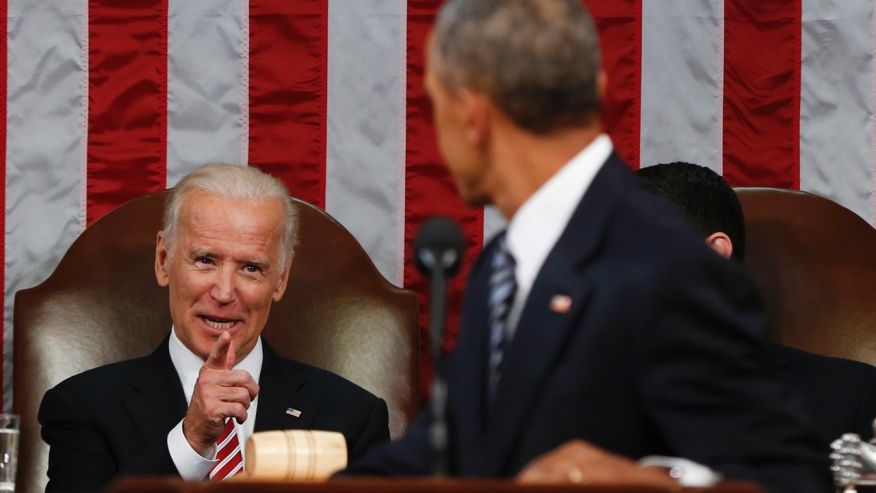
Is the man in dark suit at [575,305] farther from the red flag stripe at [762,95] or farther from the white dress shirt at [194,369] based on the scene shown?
the red flag stripe at [762,95]

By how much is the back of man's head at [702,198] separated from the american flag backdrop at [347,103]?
68 centimetres

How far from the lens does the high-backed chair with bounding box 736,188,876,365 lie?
4.03 meters

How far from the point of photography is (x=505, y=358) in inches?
74.0

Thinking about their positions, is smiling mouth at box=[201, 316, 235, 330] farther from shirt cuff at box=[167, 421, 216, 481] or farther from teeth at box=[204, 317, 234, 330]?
shirt cuff at box=[167, 421, 216, 481]

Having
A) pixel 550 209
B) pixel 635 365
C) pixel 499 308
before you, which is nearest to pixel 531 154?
pixel 550 209

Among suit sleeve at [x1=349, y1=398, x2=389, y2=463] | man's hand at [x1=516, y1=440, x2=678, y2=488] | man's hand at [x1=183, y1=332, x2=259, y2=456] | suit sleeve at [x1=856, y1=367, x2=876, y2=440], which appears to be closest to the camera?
man's hand at [x1=516, y1=440, x2=678, y2=488]

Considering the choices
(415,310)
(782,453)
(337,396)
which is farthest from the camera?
(415,310)

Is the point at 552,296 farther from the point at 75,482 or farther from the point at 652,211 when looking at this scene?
the point at 75,482

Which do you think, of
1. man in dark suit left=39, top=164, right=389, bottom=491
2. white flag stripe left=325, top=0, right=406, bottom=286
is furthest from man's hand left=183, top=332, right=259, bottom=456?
white flag stripe left=325, top=0, right=406, bottom=286

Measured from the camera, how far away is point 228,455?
3.62 m

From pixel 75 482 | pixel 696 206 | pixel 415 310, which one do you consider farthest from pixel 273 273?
pixel 696 206

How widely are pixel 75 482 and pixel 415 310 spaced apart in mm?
1019

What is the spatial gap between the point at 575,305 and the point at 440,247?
0.19 m

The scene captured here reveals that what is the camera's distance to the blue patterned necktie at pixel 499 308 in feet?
6.33
